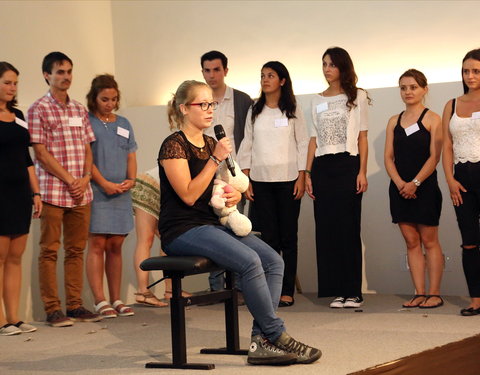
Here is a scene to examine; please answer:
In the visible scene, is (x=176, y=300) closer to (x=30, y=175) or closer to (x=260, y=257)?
(x=260, y=257)

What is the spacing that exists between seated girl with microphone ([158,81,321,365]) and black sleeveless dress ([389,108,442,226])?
5.66 ft

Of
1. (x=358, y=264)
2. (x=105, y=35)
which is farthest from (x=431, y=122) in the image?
(x=105, y=35)

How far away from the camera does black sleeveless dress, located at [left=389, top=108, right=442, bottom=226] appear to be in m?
4.87

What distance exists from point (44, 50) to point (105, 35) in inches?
34.1

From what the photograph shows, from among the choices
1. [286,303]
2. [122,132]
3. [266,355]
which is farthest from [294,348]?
[122,132]

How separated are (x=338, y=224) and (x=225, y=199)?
6.03 feet

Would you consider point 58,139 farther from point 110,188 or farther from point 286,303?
point 286,303

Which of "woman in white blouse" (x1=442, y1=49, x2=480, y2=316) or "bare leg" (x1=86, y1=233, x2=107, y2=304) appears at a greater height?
"woman in white blouse" (x1=442, y1=49, x2=480, y2=316)

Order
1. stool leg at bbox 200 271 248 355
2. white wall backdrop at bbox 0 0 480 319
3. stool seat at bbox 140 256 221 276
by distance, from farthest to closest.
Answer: white wall backdrop at bbox 0 0 480 319
stool leg at bbox 200 271 248 355
stool seat at bbox 140 256 221 276

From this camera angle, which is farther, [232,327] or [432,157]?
[432,157]

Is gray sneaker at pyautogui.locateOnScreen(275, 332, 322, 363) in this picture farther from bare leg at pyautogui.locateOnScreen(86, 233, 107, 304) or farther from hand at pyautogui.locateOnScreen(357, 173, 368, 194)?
bare leg at pyautogui.locateOnScreen(86, 233, 107, 304)

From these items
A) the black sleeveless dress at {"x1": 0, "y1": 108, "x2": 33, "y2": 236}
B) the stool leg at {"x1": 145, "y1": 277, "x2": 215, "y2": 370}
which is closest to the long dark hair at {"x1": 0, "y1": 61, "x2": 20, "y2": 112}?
the black sleeveless dress at {"x1": 0, "y1": 108, "x2": 33, "y2": 236}

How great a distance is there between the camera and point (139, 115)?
6633 millimetres

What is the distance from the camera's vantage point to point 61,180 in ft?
15.5
